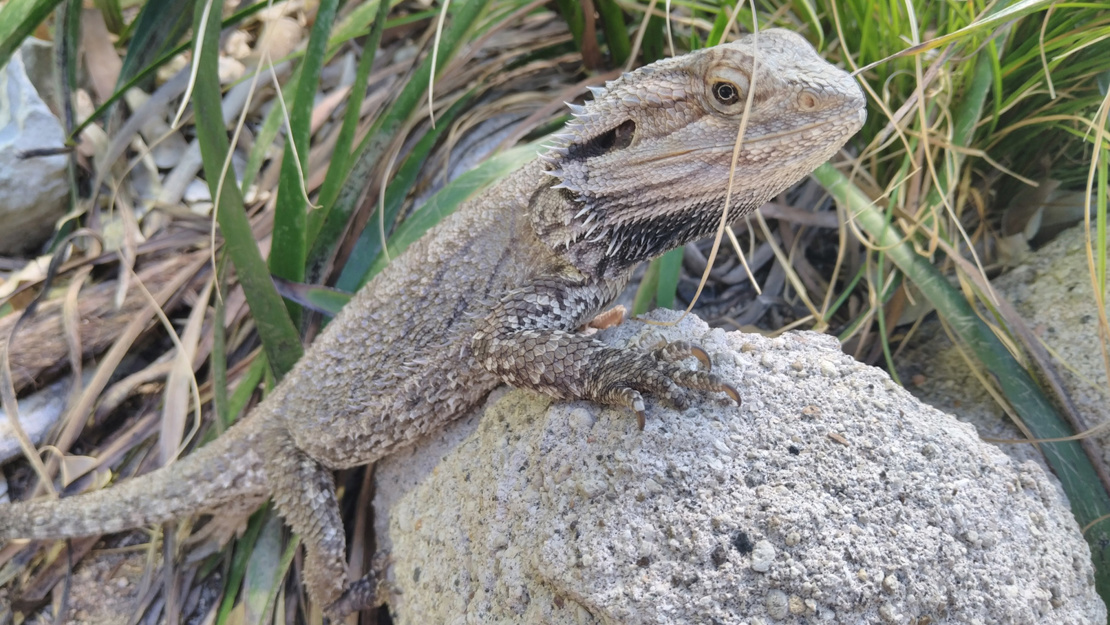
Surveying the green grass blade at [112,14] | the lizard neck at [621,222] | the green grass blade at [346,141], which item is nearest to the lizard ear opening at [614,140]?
the lizard neck at [621,222]

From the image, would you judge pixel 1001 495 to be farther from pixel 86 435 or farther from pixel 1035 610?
pixel 86 435

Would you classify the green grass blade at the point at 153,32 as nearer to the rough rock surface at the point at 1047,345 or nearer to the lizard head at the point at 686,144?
the lizard head at the point at 686,144

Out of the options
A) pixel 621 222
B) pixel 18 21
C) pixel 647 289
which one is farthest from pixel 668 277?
pixel 18 21

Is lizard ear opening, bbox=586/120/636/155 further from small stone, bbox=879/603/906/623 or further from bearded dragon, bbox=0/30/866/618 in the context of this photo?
small stone, bbox=879/603/906/623

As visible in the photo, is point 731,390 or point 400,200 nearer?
point 731,390

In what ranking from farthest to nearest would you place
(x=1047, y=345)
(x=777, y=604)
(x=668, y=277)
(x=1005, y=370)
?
(x=668, y=277) < (x=1047, y=345) < (x=1005, y=370) < (x=777, y=604)

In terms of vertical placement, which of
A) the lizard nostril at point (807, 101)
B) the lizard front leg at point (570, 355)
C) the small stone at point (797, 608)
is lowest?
the small stone at point (797, 608)

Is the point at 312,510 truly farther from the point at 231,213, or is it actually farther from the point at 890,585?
the point at 890,585
